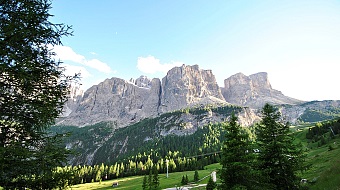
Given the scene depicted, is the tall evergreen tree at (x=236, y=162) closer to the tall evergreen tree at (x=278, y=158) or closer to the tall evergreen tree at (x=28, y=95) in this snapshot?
the tall evergreen tree at (x=278, y=158)

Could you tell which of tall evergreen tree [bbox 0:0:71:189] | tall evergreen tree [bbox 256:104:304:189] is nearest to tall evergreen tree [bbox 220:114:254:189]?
tall evergreen tree [bbox 256:104:304:189]

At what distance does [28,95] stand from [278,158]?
16.2 m

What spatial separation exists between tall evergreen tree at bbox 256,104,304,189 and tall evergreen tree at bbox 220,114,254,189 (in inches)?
39.7

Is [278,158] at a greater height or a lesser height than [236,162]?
greater

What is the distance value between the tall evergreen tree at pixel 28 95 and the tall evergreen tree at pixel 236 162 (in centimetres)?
1201

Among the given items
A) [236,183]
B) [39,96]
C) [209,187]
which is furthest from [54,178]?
[209,187]

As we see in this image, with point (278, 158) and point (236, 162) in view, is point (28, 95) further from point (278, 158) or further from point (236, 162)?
point (278, 158)

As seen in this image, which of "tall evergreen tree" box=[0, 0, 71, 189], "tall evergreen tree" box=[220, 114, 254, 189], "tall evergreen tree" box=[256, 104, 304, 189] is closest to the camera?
"tall evergreen tree" box=[0, 0, 71, 189]

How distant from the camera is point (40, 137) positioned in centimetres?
834

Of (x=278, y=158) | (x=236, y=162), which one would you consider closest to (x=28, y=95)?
(x=236, y=162)

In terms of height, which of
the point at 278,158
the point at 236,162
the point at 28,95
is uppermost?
the point at 28,95

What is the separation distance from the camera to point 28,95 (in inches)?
321

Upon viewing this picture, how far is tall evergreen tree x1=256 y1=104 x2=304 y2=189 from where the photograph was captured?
1451 centimetres

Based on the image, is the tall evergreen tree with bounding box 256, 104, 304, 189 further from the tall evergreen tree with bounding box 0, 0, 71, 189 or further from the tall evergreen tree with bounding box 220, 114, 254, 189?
the tall evergreen tree with bounding box 0, 0, 71, 189
